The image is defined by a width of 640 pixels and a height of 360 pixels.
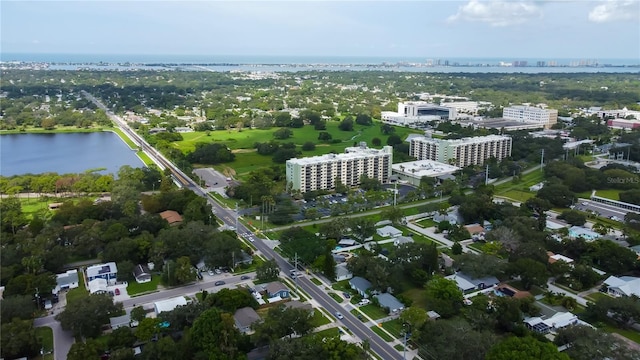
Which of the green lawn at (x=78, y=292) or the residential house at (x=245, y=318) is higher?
the residential house at (x=245, y=318)

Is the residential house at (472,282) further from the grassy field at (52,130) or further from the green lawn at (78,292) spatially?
the grassy field at (52,130)

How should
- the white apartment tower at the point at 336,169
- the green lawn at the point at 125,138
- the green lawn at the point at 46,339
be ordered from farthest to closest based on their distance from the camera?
the green lawn at the point at 125,138 < the white apartment tower at the point at 336,169 < the green lawn at the point at 46,339

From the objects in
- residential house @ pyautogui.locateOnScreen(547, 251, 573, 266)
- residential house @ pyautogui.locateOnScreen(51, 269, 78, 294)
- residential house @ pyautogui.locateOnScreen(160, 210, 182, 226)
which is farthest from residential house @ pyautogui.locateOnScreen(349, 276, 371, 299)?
residential house @ pyautogui.locateOnScreen(51, 269, 78, 294)

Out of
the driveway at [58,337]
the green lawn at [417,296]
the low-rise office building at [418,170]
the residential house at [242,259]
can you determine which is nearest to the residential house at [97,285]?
the driveway at [58,337]

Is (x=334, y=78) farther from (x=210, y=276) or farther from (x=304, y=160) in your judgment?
(x=210, y=276)

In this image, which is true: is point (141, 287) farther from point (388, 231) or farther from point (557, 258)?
point (557, 258)

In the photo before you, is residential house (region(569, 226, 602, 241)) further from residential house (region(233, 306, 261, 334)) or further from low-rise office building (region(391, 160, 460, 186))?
residential house (region(233, 306, 261, 334))

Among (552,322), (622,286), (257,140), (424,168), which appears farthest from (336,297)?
(257,140)

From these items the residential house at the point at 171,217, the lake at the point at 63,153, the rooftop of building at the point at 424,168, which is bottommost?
the residential house at the point at 171,217
